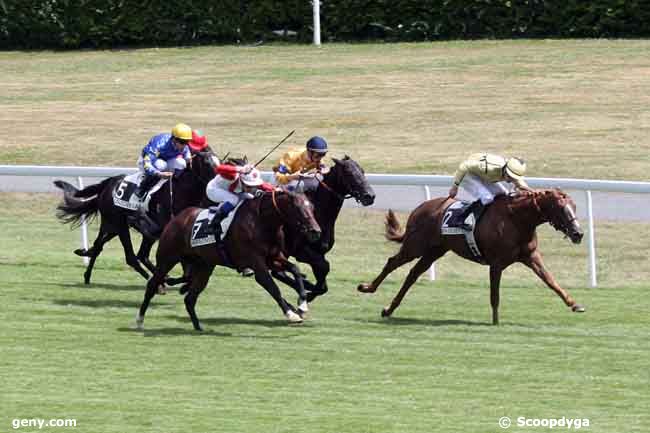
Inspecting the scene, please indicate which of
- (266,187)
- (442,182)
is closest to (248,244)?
(266,187)

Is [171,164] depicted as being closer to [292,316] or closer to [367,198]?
[367,198]

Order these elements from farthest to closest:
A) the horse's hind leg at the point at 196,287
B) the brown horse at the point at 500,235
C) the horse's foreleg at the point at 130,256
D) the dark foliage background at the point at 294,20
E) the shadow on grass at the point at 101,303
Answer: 1. the dark foliage background at the point at 294,20
2. the horse's foreleg at the point at 130,256
3. the shadow on grass at the point at 101,303
4. the horse's hind leg at the point at 196,287
5. the brown horse at the point at 500,235

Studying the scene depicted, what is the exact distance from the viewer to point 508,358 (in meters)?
10.6

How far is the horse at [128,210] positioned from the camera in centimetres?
1302

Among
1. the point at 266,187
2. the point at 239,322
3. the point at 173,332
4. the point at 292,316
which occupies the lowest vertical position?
the point at 239,322

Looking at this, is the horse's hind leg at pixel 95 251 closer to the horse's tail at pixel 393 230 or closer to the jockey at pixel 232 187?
the jockey at pixel 232 187

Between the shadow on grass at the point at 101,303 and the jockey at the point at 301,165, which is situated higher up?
the jockey at the point at 301,165

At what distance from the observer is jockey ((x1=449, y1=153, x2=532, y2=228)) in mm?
12023

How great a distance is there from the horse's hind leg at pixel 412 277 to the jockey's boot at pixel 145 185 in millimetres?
2559

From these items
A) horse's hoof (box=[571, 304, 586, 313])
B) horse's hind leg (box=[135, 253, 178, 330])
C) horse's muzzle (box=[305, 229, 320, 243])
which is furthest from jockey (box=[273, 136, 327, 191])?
horse's hoof (box=[571, 304, 586, 313])

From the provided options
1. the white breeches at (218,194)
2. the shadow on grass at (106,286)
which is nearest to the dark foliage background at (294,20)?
the shadow on grass at (106,286)

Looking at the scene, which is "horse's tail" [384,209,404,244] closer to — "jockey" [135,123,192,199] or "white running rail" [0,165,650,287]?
"white running rail" [0,165,650,287]

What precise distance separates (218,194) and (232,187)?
158mm

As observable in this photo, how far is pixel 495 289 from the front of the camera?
11.9 metres
